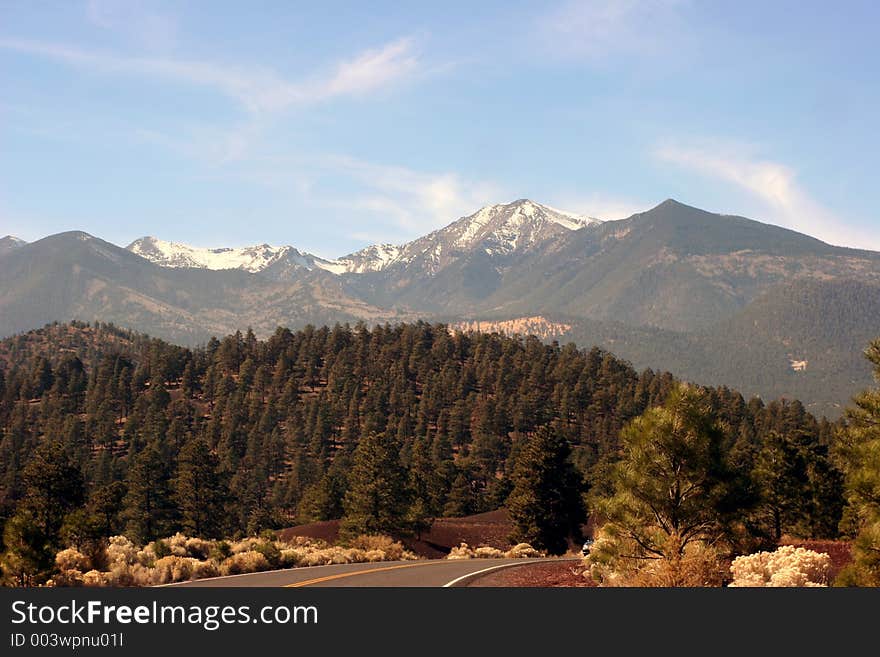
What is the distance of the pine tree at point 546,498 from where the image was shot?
62.6 metres

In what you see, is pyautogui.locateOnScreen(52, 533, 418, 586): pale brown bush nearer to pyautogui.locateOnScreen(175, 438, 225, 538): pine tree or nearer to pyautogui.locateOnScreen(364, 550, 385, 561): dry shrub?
pyautogui.locateOnScreen(364, 550, 385, 561): dry shrub

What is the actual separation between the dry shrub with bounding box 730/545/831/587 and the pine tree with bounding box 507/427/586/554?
39716 mm

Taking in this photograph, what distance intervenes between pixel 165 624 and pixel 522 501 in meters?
50.0

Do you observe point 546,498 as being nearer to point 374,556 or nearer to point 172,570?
point 374,556

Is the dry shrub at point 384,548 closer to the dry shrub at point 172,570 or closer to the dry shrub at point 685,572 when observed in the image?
the dry shrub at point 172,570

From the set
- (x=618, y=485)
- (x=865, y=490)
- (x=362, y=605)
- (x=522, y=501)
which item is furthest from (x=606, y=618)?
(x=522, y=501)

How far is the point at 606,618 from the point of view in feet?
46.8

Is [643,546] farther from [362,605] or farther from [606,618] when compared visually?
[362,605]

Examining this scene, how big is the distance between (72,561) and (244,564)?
557cm

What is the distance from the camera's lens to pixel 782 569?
21453 millimetres

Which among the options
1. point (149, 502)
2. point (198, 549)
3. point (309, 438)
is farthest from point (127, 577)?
point (309, 438)

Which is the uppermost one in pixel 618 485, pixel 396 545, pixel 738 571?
pixel 618 485

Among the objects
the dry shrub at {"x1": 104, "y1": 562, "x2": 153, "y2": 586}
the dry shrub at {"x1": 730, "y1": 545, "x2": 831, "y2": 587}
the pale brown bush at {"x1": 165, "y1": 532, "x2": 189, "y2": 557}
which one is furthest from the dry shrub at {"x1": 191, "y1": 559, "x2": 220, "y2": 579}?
the dry shrub at {"x1": 730, "y1": 545, "x2": 831, "y2": 587}

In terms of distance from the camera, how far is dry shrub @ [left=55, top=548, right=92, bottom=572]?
1062 inches
